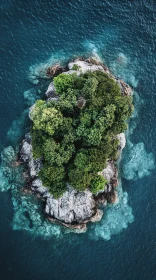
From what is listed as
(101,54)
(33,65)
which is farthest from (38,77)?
(101,54)

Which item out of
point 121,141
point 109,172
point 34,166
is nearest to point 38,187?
point 34,166

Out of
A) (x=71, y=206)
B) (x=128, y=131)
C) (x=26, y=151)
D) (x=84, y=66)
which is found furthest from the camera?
(x=128, y=131)

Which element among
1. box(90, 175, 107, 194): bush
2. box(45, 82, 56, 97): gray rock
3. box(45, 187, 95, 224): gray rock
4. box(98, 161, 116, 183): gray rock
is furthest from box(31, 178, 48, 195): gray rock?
box(45, 82, 56, 97): gray rock

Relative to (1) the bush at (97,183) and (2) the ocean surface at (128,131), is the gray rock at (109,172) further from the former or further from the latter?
(1) the bush at (97,183)

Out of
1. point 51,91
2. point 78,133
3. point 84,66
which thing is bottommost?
point 78,133

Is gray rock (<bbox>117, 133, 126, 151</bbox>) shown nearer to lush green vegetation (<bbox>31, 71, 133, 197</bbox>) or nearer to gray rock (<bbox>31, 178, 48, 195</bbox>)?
lush green vegetation (<bbox>31, 71, 133, 197</bbox>)

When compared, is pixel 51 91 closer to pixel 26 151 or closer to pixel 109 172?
pixel 26 151

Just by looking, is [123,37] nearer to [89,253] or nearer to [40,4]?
[40,4]
